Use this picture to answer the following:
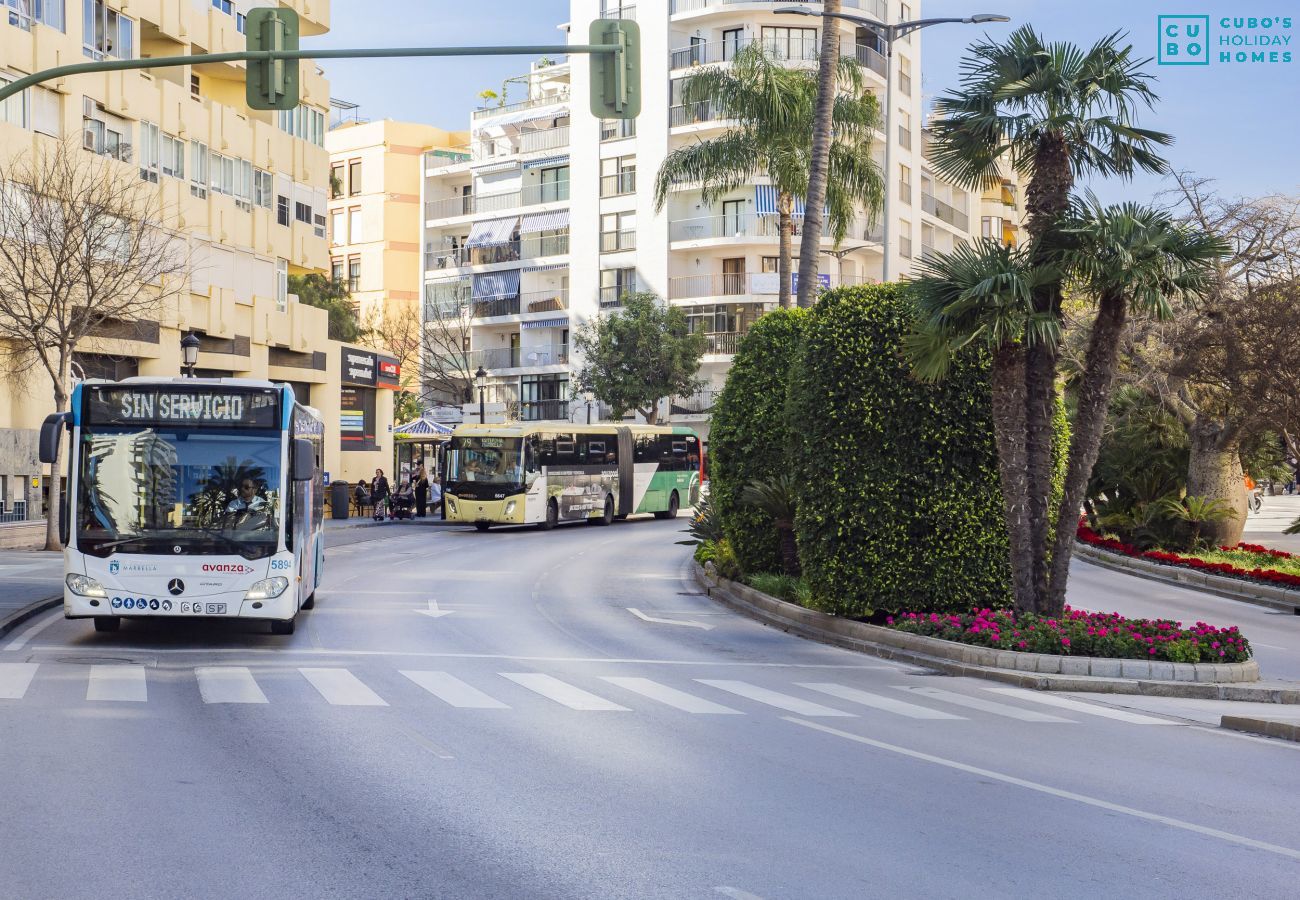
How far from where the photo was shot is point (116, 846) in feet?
25.0

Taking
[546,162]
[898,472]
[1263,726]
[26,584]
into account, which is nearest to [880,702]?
[1263,726]

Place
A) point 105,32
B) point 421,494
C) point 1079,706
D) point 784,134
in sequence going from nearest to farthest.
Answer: point 1079,706 < point 784,134 < point 105,32 < point 421,494

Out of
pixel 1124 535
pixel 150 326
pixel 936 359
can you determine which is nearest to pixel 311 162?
pixel 150 326

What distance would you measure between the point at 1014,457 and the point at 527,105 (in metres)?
71.1

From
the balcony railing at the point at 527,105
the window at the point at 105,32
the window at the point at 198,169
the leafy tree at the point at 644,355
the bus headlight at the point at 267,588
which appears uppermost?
the balcony railing at the point at 527,105

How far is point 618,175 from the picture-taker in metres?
76.6

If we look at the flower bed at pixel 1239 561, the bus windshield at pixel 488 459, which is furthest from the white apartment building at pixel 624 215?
the flower bed at pixel 1239 561

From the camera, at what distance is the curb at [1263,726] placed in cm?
1277

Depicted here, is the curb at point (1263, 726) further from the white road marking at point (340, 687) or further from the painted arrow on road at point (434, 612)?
the painted arrow on road at point (434, 612)

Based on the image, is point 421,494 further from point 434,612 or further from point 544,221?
point 544,221

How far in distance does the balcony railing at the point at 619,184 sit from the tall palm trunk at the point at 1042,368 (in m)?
58.6

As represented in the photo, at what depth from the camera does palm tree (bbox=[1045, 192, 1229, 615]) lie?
1688cm

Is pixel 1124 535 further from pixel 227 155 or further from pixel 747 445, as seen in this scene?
pixel 227 155

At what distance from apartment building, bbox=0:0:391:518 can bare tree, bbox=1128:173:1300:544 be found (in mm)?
24268
